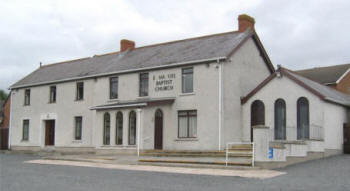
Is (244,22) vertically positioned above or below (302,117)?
above

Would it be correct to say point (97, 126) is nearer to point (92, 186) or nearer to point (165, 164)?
point (165, 164)

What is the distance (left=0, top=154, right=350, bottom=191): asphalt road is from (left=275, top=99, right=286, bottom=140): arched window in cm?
606

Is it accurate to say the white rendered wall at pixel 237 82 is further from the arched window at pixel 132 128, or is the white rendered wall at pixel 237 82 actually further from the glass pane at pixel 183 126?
the arched window at pixel 132 128

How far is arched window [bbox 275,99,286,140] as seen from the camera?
2231 centimetres

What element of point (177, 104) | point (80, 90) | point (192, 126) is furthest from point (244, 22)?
point (80, 90)

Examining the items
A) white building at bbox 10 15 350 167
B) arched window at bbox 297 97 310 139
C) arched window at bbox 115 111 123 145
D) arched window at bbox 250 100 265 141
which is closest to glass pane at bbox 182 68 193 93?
white building at bbox 10 15 350 167

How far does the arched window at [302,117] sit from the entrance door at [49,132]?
1881cm

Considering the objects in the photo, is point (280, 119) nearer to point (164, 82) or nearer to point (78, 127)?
point (164, 82)

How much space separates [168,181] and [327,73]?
28222 millimetres

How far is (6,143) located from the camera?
35.5 m

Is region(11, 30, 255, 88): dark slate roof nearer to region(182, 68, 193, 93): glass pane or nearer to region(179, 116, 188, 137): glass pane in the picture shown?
region(182, 68, 193, 93): glass pane

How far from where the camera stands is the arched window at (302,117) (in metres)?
21.2

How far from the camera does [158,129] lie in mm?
24719

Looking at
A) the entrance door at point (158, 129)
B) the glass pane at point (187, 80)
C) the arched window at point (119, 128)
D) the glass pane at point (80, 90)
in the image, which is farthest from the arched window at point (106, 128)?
the glass pane at point (187, 80)
